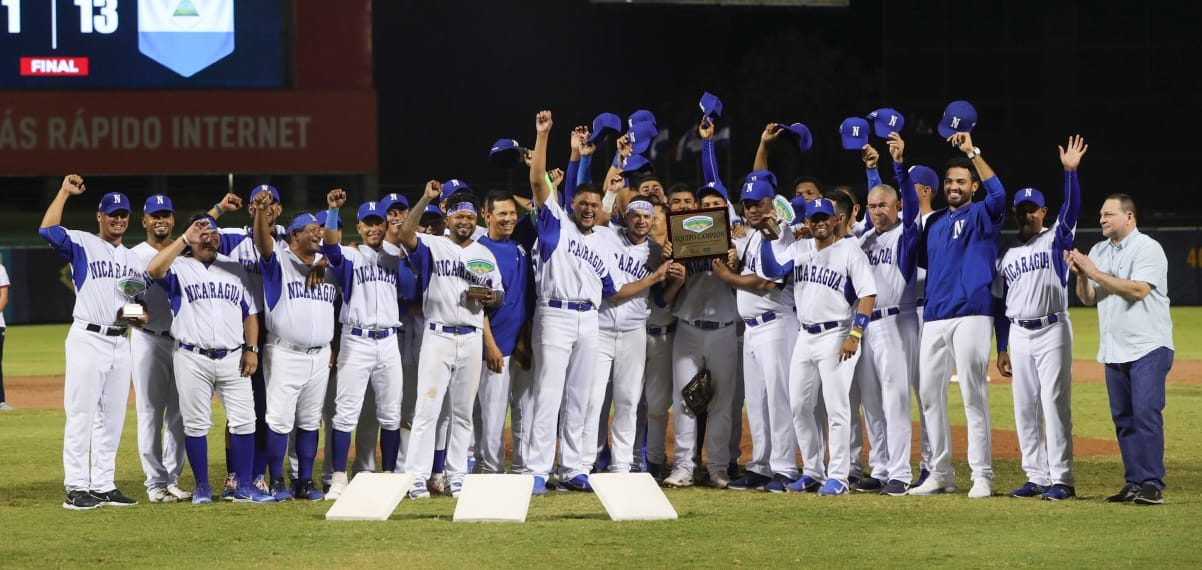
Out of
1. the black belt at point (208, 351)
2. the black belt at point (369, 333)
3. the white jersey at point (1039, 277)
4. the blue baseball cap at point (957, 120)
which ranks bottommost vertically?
the black belt at point (208, 351)

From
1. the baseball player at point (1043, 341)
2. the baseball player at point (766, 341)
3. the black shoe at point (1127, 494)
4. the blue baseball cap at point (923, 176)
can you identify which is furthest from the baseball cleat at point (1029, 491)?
the blue baseball cap at point (923, 176)

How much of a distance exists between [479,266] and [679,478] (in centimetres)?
167

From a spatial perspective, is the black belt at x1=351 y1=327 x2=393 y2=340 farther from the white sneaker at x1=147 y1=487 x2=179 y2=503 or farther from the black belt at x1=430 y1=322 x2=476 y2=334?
the white sneaker at x1=147 y1=487 x2=179 y2=503

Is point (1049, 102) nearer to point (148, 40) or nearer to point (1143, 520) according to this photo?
point (148, 40)

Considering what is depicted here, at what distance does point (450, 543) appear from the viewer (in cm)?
636

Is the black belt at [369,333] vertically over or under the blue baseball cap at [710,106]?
under

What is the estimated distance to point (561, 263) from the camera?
7.91m

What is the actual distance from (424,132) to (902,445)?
27.0m

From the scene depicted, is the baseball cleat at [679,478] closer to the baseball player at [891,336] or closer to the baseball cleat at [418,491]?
the baseball player at [891,336]

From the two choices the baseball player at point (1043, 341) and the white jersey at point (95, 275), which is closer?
the baseball player at point (1043, 341)

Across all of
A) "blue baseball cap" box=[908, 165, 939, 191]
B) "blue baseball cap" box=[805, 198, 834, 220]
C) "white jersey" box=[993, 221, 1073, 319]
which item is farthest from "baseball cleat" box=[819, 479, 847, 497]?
"blue baseball cap" box=[908, 165, 939, 191]

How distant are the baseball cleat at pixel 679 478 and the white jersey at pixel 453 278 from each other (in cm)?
141

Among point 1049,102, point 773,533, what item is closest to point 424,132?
point 1049,102

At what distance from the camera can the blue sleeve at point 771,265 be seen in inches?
314
